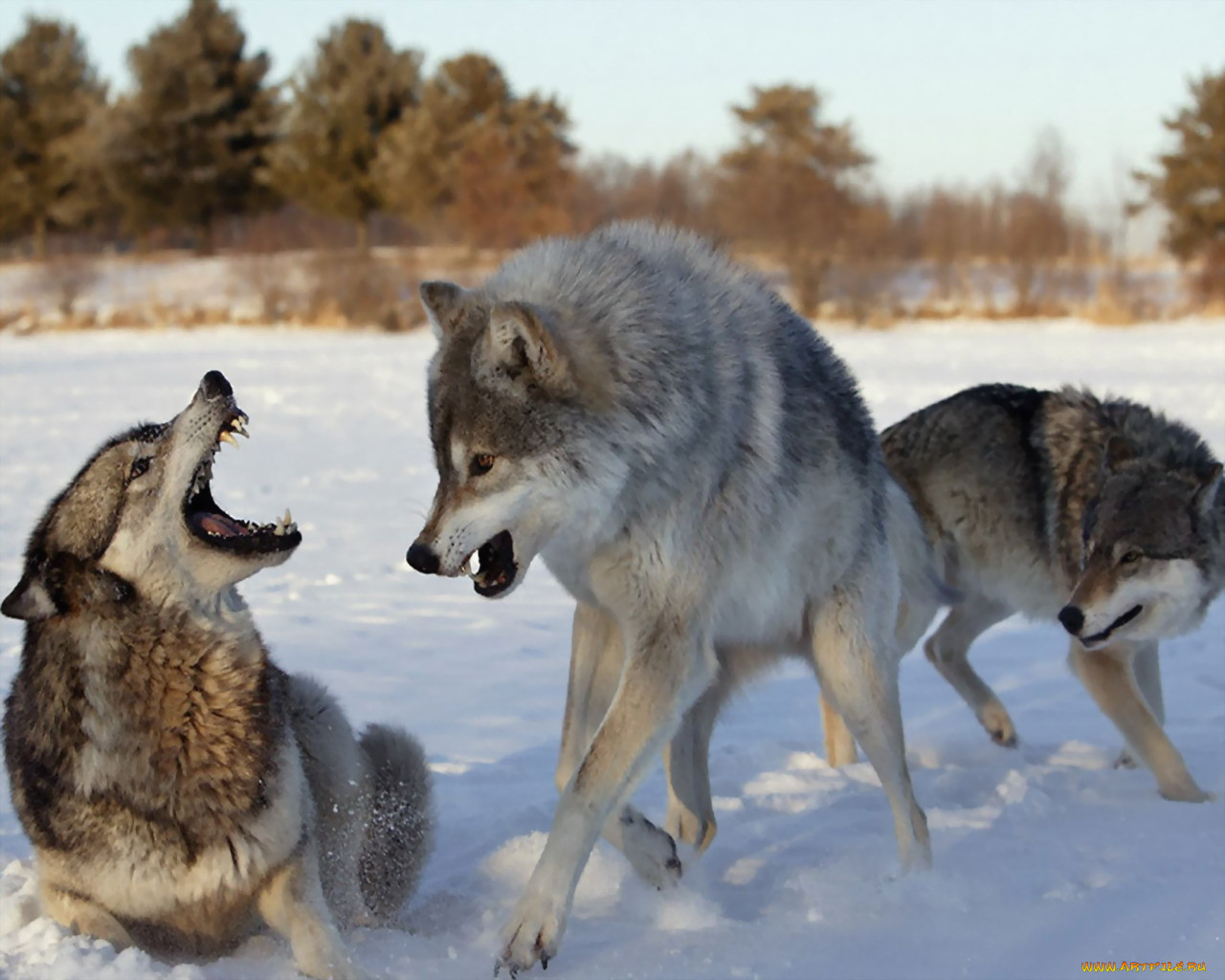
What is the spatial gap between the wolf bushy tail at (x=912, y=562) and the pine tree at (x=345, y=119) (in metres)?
38.5

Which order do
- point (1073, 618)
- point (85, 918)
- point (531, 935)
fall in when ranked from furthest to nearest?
point (1073, 618), point (531, 935), point (85, 918)

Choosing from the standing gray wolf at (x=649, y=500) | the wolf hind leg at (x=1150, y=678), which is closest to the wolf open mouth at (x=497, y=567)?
the standing gray wolf at (x=649, y=500)

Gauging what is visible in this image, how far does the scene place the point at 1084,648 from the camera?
5238 millimetres

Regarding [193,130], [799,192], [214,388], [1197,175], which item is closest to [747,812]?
[214,388]

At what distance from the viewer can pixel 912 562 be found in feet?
16.4

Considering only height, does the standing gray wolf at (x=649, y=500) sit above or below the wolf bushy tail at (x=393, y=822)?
above

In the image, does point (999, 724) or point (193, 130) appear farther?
point (193, 130)

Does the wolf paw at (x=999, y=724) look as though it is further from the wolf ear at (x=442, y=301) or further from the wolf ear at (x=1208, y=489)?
the wolf ear at (x=442, y=301)

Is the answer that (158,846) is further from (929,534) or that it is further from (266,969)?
(929,534)

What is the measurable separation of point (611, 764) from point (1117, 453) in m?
2.95

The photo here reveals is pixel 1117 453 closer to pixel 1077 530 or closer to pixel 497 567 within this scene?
pixel 1077 530

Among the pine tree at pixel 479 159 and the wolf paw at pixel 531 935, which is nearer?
the wolf paw at pixel 531 935

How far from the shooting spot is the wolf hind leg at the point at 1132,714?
4.97 m

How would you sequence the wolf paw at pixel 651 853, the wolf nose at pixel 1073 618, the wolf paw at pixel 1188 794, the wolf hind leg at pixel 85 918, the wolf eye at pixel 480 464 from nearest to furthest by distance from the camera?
the wolf hind leg at pixel 85 918 < the wolf eye at pixel 480 464 < the wolf paw at pixel 651 853 < the wolf paw at pixel 1188 794 < the wolf nose at pixel 1073 618
